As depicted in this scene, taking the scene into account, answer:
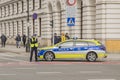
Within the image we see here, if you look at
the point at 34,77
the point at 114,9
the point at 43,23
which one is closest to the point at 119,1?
the point at 114,9

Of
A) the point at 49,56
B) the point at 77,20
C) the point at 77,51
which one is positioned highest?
the point at 77,20

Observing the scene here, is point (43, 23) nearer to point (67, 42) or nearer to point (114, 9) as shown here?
point (114, 9)

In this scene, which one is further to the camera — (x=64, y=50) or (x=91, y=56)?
(x=64, y=50)

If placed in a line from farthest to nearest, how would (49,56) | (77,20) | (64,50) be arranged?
(77,20) < (49,56) < (64,50)

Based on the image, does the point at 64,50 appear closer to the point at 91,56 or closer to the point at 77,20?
the point at 91,56

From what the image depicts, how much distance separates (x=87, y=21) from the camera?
37.5 meters

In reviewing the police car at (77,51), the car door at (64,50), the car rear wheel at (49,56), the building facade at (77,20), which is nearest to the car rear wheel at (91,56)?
the police car at (77,51)

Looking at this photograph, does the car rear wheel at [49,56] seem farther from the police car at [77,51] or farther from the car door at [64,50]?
the car door at [64,50]

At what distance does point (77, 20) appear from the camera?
39.9 meters

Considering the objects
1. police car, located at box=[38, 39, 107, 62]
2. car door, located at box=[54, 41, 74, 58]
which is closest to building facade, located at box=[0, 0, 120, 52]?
police car, located at box=[38, 39, 107, 62]

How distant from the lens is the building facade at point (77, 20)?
114 feet

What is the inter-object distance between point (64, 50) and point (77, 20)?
13.3 meters

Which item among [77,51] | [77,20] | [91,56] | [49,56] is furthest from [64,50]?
[77,20]

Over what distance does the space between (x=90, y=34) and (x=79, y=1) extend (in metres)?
3.84
